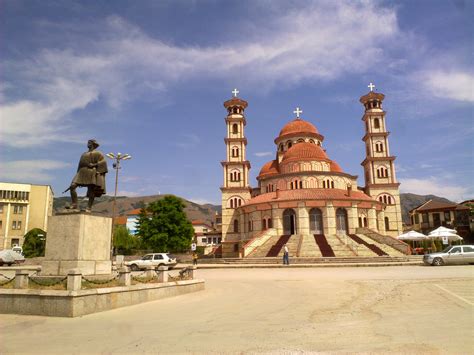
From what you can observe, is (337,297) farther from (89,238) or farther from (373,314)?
(89,238)

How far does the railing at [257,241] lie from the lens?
39.2m

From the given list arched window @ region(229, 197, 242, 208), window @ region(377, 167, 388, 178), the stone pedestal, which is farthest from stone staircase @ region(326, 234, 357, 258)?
the stone pedestal

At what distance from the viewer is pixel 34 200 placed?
225ft

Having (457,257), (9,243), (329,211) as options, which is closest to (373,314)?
(457,257)

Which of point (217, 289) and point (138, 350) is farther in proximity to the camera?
point (217, 289)

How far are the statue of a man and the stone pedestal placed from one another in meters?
0.88

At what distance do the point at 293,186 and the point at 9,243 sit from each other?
164 ft

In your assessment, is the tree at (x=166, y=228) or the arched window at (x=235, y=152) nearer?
the tree at (x=166, y=228)

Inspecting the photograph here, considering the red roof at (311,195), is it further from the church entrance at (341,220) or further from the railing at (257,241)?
the railing at (257,241)

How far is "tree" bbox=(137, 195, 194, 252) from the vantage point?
48.2 meters

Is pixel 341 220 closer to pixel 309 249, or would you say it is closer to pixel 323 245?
pixel 323 245

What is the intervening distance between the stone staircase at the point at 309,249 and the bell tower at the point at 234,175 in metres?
15.8

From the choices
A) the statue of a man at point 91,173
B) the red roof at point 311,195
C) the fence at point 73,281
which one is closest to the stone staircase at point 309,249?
the red roof at point 311,195

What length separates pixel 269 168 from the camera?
6372cm
